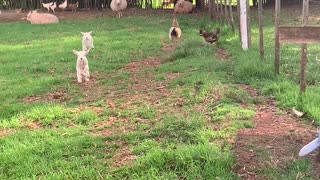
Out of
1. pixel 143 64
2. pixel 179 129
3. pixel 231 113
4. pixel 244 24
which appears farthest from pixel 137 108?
pixel 244 24

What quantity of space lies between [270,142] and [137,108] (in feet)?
6.67

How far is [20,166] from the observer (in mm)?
4355

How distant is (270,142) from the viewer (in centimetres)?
448

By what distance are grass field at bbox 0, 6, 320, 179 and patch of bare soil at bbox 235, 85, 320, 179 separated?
10cm

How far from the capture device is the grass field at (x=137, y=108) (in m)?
4.18

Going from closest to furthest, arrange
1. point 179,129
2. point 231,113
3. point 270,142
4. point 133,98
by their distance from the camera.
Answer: point 270,142 → point 179,129 → point 231,113 → point 133,98

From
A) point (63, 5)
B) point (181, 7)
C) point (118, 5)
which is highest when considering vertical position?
point (63, 5)

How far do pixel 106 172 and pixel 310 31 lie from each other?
273cm

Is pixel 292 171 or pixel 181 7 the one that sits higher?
pixel 181 7

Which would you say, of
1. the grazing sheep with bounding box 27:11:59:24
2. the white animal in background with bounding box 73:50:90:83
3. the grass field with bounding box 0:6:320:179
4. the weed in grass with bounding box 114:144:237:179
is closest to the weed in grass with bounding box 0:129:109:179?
the grass field with bounding box 0:6:320:179

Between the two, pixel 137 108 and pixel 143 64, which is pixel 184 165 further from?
pixel 143 64

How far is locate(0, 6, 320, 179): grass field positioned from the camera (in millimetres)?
4176

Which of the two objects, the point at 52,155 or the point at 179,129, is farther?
the point at 179,129

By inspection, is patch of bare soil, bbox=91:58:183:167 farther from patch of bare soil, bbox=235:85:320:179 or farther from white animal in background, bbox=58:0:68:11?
white animal in background, bbox=58:0:68:11
